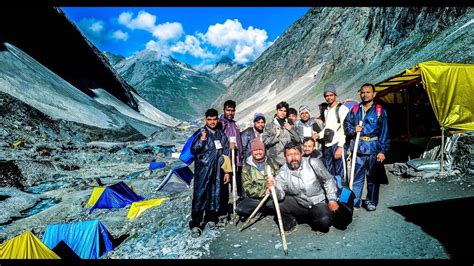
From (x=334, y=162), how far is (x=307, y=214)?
1.48 metres

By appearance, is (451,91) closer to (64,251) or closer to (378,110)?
(378,110)

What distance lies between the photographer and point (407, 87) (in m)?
10.1

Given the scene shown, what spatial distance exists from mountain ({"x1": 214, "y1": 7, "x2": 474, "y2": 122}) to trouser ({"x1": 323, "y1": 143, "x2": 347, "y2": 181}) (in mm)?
10038

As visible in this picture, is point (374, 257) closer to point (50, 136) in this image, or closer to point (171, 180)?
point (171, 180)

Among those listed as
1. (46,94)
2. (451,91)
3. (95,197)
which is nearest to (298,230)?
(451,91)

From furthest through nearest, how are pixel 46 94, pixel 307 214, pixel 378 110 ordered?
pixel 46 94, pixel 378 110, pixel 307 214

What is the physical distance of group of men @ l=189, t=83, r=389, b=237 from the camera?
486 cm

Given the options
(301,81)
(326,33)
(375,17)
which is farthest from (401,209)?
(326,33)

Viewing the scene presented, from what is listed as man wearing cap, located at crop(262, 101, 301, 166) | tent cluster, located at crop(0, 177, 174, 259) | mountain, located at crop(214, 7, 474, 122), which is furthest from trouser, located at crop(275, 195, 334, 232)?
mountain, located at crop(214, 7, 474, 122)

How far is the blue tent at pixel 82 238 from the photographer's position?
26.6ft

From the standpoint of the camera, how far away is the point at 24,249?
659 centimetres

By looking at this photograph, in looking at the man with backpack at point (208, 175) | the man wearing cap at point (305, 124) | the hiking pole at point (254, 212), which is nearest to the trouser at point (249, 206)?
the hiking pole at point (254, 212)

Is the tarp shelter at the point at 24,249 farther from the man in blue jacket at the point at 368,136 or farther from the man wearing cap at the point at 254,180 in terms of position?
the man in blue jacket at the point at 368,136

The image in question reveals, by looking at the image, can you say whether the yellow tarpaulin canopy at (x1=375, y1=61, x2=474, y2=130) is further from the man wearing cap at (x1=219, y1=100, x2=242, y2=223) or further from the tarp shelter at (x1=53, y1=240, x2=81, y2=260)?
the tarp shelter at (x1=53, y1=240, x2=81, y2=260)
